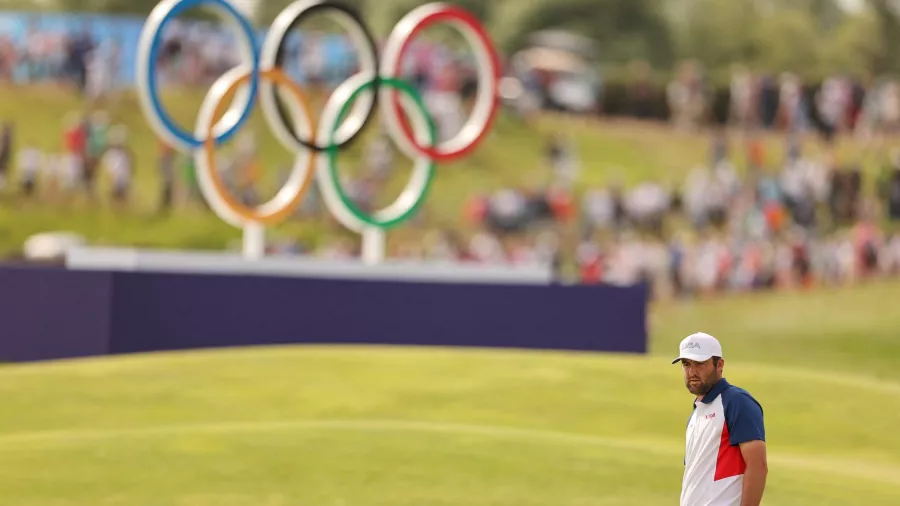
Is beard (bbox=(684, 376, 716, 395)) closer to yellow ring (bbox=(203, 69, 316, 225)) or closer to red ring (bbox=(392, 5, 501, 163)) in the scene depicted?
yellow ring (bbox=(203, 69, 316, 225))

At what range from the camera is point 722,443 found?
306 inches

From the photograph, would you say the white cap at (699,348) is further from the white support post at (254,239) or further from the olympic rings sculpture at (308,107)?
the white support post at (254,239)

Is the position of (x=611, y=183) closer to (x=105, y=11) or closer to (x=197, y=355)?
(x=197, y=355)

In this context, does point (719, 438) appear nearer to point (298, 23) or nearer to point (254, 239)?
point (254, 239)

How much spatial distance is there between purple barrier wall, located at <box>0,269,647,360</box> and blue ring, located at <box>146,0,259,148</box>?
2.79 meters

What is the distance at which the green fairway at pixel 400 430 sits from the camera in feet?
44.6

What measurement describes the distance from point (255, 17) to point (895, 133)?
4751 cm

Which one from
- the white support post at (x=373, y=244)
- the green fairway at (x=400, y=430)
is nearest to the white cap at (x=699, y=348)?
the green fairway at (x=400, y=430)

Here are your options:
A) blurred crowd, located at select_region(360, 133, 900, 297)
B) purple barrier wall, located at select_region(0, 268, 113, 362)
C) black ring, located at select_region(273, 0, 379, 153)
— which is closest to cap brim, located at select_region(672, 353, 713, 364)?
purple barrier wall, located at select_region(0, 268, 113, 362)

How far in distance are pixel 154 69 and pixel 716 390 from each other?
59.6 ft

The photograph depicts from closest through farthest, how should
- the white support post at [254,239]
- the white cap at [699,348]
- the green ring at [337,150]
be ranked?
the white cap at [699,348], the white support post at [254,239], the green ring at [337,150]

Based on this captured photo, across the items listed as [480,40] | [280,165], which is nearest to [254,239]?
[480,40]

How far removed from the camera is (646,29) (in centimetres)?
7881

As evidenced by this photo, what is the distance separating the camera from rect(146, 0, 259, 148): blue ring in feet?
79.9
